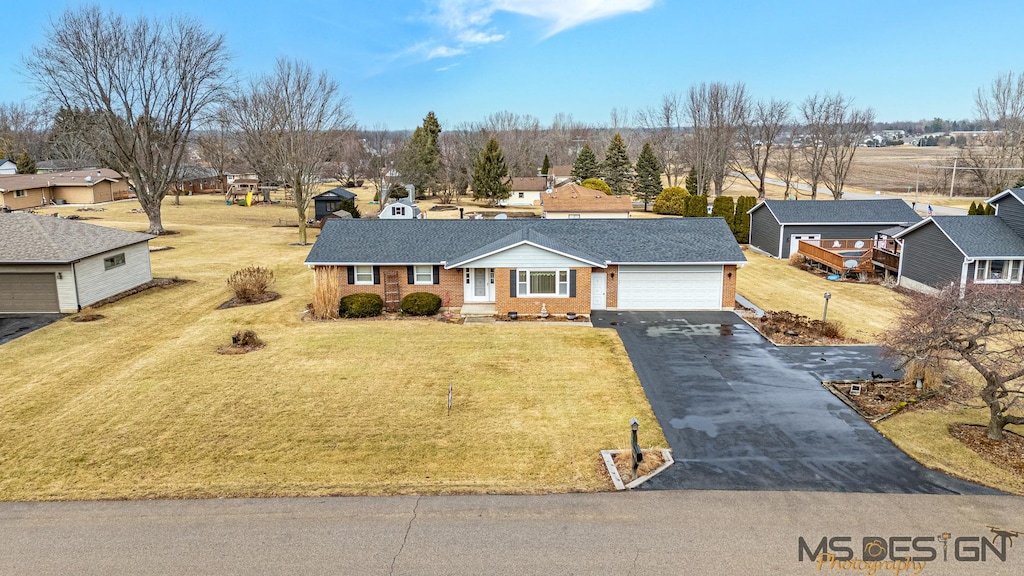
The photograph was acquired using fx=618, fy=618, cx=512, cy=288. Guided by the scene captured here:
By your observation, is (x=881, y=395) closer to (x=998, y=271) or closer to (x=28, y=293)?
(x=998, y=271)

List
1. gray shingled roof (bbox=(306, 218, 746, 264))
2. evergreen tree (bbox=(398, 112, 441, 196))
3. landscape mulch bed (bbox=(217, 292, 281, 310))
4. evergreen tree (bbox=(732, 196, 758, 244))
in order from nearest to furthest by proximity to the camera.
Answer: gray shingled roof (bbox=(306, 218, 746, 264)), landscape mulch bed (bbox=(217, 292, 281, 310)), evergreen tree (bbox=(732, 196, 758, 244)), evergreen tree (bbox=(398, 112, 441, 196))

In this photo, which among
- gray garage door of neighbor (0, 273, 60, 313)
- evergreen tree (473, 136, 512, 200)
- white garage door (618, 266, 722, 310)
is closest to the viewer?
gray garage door of neighbor (0, 273, 60, 313)

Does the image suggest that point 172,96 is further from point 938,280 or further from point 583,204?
point 938,280

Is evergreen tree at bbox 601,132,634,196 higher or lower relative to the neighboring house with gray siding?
higher

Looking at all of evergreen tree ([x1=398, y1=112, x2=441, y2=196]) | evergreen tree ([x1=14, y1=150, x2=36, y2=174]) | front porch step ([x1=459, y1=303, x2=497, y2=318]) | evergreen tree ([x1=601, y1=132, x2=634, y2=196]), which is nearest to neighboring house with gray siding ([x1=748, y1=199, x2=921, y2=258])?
front porch step ([x1=459, y1=303, x2=497, y2=318])

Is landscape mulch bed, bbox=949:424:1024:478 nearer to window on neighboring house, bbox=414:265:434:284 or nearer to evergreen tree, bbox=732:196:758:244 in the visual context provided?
window on neighboring house, bbox=414:265:434:284

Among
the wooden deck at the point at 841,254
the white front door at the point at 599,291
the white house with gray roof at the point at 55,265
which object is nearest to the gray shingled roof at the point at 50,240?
the white house with gray roof at the point at 55,265

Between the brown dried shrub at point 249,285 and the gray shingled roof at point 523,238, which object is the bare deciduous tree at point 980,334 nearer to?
the gray shingled roof at point 523,238

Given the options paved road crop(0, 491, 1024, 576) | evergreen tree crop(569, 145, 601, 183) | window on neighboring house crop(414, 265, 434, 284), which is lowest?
paved road crop(0, 491, 1024, 576)
